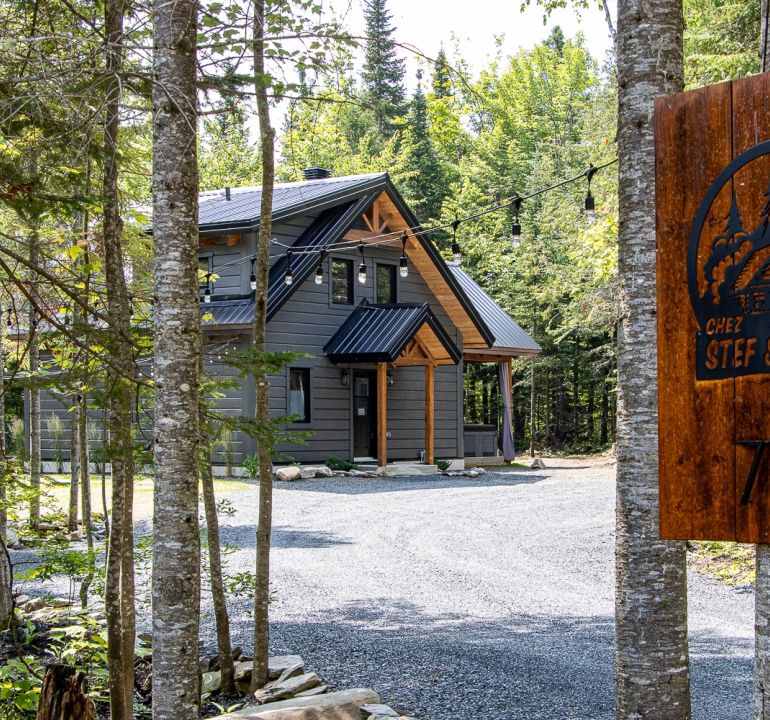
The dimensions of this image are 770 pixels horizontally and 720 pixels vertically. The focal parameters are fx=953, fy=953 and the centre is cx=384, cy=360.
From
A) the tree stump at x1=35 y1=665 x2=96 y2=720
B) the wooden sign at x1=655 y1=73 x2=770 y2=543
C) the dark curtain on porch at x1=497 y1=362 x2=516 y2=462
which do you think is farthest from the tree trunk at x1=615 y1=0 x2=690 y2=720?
the dark curtain on porch at x1=497 y1=362 x2=516 y2=462

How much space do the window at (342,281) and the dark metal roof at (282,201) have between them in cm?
159

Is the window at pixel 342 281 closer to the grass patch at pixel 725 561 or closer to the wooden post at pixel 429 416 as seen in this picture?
the wooden post at pixel 429 416

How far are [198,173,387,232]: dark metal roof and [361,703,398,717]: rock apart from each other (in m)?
14.4

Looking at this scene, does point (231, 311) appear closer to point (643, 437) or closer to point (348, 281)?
point (348, 281)

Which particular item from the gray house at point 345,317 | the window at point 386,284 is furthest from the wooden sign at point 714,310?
the window at point 386,284

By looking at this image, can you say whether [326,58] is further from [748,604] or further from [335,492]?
[335,492]

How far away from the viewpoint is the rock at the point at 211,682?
6634mm

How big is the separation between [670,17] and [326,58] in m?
1.77

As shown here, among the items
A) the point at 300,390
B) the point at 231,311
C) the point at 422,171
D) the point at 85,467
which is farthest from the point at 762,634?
the point at 422,171

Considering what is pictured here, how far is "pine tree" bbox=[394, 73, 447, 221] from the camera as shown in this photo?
1670 inches

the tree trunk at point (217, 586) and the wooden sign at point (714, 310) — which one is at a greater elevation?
the wooden sign at point (714, 310)

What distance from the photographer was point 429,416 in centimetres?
2238

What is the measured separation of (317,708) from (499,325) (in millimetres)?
22406

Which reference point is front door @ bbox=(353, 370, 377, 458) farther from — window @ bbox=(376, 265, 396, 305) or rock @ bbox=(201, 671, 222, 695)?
rock @ bbox=(201, 671, 222, 695)
